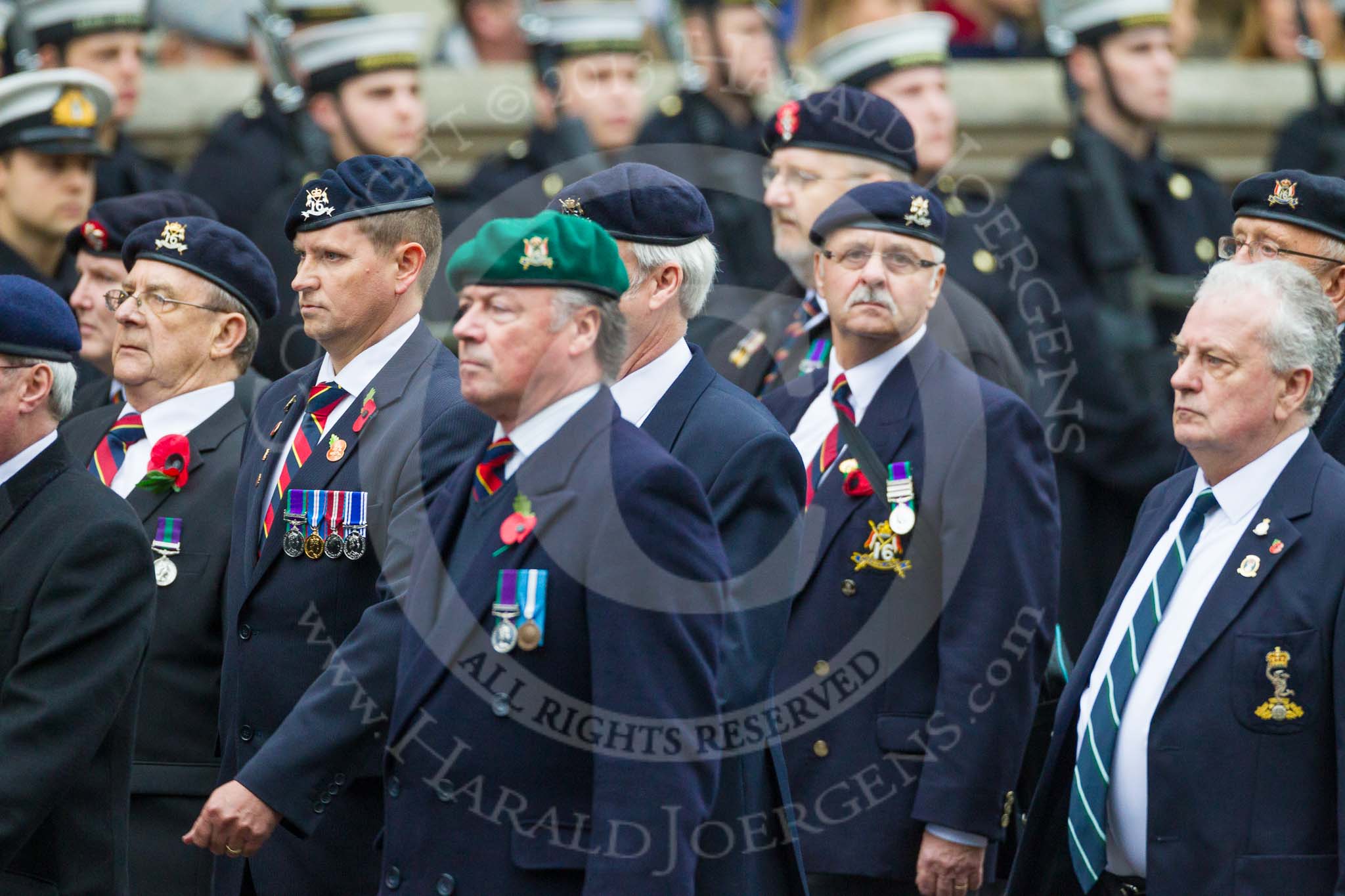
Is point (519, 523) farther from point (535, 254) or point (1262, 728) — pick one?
point (1262, 728)

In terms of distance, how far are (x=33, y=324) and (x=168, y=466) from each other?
0.82 meters

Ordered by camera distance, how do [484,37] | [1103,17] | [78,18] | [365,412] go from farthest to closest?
[484,37], [1103,17], [78,18], [365,412]

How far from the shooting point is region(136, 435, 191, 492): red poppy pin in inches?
228

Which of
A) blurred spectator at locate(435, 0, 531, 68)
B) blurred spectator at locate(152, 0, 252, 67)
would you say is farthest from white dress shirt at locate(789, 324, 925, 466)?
blurred spectator at locate(152, 0, 252, 67)

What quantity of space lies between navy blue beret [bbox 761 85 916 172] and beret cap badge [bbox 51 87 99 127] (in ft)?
9.20

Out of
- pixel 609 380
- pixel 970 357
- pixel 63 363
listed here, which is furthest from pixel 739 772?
pixel 970 357

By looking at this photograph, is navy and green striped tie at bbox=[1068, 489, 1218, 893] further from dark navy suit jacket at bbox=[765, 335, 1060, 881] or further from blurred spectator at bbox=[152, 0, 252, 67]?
blurred spectator at bbox=[152, 0, 252, 67]

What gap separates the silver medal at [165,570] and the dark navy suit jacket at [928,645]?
1.66 meters

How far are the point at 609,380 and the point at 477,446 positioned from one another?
2.39ft

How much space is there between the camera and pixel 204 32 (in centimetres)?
1064

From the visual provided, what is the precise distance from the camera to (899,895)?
5887 mm

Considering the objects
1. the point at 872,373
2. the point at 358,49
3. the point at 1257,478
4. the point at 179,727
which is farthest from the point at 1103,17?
the point at 179,727

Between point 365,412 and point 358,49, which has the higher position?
point 358,49

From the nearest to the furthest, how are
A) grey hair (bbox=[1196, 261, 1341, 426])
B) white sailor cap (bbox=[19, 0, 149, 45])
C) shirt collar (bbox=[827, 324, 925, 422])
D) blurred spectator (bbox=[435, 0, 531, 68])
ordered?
grey hair (bbox=[1196, 261, 1341, 426]), shirt collar (bbox=[827, 324, 925, 422]), white sailor cap (bbox=[19, 0, 149, 45]), blurred spectator (bbox=[435, 0, 531, 68])
